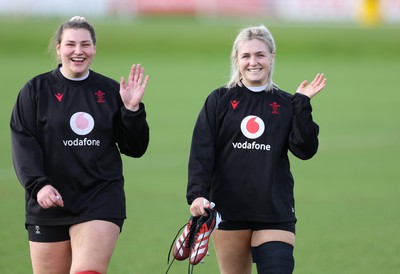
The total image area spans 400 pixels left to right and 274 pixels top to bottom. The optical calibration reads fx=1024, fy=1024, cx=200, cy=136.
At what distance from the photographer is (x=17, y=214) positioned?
1152 cm

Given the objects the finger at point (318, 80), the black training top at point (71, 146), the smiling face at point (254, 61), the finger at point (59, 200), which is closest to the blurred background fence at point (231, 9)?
the finger at point (318, 80)

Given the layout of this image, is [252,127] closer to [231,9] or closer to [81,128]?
[81,128]

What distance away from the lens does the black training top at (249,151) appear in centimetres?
650

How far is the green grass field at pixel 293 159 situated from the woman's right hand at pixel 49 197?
2637 millimetres

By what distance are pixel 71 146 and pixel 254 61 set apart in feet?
4.23

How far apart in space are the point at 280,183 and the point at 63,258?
1.47m

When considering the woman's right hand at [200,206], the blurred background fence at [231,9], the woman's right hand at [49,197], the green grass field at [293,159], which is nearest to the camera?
the woman's right hand at [49,197]

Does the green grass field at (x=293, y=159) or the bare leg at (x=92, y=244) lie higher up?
the green grass field at (x=293, y=159)

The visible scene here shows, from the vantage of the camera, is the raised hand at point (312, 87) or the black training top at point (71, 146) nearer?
the black training top at point (71, 146)

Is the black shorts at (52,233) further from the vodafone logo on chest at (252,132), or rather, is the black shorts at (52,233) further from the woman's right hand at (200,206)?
the vodafone logo on chest at (252,132)

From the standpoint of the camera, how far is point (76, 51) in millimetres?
6488

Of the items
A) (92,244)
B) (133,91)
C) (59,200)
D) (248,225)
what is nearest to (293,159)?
(248,225)

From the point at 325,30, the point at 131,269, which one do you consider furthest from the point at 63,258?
the point at 325,30

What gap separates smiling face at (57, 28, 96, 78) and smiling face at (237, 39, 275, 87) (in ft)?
3.19
